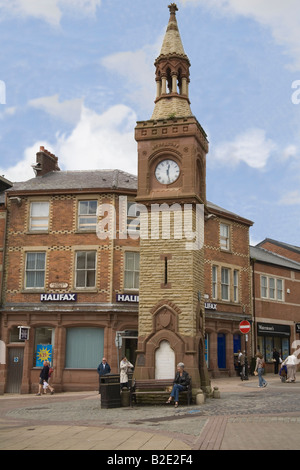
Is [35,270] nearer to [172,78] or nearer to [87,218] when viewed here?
[87,218]

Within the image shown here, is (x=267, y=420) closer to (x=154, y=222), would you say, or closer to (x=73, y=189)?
(x=154, y=222)

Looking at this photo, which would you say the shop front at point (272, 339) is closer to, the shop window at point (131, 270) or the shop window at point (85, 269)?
the shop window at point (131, 270)

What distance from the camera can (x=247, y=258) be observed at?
119 ft

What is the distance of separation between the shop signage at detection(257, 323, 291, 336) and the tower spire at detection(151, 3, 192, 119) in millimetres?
19661

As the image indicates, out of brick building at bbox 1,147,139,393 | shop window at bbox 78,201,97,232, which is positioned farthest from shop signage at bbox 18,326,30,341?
shop window at bbox 78,201,97,232

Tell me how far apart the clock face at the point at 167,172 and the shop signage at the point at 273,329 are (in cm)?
1916

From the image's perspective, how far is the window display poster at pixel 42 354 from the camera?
2858 cm

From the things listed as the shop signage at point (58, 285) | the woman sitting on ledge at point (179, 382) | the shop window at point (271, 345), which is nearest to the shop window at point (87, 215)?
the shop signage at point (58, 285)

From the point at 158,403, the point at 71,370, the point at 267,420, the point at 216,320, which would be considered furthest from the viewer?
the point at 216,320

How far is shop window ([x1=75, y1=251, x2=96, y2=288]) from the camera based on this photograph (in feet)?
95.1

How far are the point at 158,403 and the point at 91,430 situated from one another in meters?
5.97

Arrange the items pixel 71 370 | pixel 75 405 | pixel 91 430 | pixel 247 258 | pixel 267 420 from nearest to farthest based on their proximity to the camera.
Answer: pixel 91 430 < pixel 267 420 < pixel 75 405 < pixel 71 370 < pixel 247 258

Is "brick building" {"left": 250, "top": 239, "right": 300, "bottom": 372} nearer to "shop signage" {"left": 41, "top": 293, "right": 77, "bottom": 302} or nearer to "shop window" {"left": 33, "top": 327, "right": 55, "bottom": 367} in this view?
"shop signage" {"left": 41, "top": 293, "right": 77, "bottom": 302}
